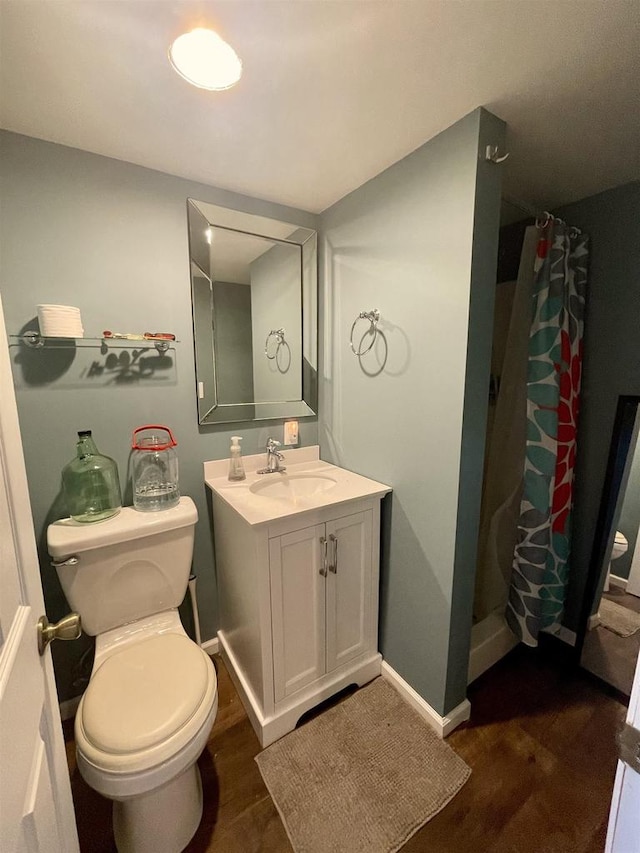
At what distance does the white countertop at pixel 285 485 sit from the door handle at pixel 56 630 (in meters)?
0.55

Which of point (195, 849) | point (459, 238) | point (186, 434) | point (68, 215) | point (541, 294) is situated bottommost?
point (195, 849)

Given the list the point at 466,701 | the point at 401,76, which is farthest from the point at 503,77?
the point at 466,701

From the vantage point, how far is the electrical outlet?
1839 mm

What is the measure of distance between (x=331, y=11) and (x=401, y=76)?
270 millimetres

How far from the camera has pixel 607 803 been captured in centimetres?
112

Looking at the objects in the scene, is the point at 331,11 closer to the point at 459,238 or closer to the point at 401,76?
the point at 401,76

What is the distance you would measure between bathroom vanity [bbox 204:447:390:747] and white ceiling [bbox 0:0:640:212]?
1.32 metres

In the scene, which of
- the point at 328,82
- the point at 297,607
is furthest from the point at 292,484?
the point at 328,82

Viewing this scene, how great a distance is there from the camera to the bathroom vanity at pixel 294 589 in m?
1.26

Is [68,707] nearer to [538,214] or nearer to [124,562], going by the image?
[124,562]

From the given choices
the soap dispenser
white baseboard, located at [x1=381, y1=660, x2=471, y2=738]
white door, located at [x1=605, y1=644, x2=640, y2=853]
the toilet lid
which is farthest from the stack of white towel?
white baseboard, located at [x1=381, y1=660, x2=471, y2=738]

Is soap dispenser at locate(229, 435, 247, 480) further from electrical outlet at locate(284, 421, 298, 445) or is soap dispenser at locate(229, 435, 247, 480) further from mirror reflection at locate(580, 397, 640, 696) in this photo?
mirror reflection at locate(580, 397, 640, 696)

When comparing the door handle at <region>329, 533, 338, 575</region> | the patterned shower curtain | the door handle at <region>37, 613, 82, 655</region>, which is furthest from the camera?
the patterned shower curtain

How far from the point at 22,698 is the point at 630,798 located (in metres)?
0.98
